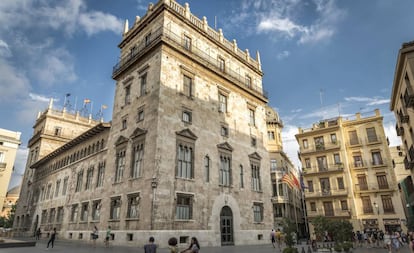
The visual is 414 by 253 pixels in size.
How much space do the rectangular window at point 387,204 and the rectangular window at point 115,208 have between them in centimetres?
3763

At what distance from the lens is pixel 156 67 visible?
24.6 meters

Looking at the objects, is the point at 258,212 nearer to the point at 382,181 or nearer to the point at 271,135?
the point at 382,181

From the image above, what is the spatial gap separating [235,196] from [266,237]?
6.63 metres

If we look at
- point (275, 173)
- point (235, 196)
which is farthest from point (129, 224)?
point (275, 173)

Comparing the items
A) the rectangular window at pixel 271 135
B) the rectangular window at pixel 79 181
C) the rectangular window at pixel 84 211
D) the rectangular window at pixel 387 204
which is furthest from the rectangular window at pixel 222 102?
the rectangular window at pixel 387 204

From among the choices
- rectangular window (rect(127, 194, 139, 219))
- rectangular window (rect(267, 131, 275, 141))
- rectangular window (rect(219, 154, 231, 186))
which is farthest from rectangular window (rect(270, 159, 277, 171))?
rectangular window (rect(127, 194, 139, 219))

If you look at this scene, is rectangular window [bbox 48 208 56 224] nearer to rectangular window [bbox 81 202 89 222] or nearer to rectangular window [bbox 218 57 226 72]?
rectangular window [bbox 81 202 89 222]

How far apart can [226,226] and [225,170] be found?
17.4 ft

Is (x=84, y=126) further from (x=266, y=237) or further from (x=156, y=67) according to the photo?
(x=266, y=237)

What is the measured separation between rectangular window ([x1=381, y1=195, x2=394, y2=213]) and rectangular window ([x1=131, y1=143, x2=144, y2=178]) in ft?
121

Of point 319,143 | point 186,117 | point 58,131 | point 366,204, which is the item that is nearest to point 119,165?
point 186,117

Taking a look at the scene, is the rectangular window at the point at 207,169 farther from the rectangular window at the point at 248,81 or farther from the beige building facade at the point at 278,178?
the beige building facade at the point at 278,178

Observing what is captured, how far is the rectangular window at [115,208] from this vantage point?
23.3 m

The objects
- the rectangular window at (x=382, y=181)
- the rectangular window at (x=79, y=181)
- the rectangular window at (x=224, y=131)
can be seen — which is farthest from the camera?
the rectangular window at (x=382, y=181)
